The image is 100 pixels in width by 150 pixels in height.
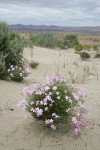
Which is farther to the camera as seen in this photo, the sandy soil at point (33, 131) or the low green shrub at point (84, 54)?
the low green shrub at point (84, 54)

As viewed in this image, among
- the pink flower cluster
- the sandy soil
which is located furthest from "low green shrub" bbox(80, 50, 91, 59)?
the pink flower cluster

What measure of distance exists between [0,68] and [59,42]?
10.00m

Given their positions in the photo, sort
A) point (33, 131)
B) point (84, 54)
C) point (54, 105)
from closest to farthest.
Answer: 1. point (54, 105)
2. point (33, 131)
3. point (84, 54)

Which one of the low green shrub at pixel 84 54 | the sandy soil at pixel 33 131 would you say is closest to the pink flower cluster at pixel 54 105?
the sandy soil at pixel 33 131

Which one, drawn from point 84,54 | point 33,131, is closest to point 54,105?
point 33,131

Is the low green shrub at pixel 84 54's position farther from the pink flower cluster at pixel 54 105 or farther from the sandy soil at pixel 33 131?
the pink flower cluster at pixel 54 105

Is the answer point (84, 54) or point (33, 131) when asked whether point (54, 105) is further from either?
point (84, 54)

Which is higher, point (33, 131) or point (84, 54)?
point (33, 131)

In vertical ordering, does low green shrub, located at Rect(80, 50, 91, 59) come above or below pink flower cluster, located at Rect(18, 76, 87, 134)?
below

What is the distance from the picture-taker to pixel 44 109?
484 centimetres

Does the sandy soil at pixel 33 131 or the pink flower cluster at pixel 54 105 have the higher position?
the pink flower cluster at pixel 54 105

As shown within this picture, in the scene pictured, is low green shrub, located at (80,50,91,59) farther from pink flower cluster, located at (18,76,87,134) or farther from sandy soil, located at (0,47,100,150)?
pink flower cluster, located at (18,76,87,134)

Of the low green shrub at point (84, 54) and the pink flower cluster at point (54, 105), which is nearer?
the pink flower cluster at point (54, 105)

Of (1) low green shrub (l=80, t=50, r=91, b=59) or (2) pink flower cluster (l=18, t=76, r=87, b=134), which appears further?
(1) low green shrub (l=80, t=50, r=91, b=59)
